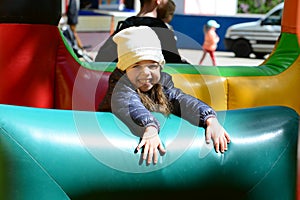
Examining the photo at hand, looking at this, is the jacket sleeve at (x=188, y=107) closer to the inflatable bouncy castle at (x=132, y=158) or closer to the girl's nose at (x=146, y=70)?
the inflatable bouncy castle at (x=132, y=158)

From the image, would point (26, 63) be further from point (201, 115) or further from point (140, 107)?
point (201, 115)

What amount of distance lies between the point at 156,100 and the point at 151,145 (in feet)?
1.32

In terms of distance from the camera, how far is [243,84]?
13.9 feet

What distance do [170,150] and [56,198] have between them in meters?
0.50

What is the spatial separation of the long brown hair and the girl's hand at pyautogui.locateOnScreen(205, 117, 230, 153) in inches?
9.4

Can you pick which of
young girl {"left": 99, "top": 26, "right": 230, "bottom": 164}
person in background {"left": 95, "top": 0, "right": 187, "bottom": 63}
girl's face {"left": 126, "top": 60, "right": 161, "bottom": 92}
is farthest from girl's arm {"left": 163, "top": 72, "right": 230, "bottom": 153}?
person in background {"left": 95, "top": 0, "right": 187, "bottom": 63}

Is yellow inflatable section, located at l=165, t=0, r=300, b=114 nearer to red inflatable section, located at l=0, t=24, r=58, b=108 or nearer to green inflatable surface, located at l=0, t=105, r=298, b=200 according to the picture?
red inflatable section, located at l=0, t=24, r=58, b=108

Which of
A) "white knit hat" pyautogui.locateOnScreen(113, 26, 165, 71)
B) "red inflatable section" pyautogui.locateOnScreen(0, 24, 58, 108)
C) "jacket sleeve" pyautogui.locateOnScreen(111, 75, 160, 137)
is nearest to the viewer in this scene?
"jacket sleeve" pyautogui.locateOnScreen(111, 75, 160, 137)

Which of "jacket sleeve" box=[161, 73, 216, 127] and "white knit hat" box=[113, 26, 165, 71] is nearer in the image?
"jacket sleeve" box=[161, 73, 216, 127]

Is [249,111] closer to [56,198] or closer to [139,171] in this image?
[139,171]

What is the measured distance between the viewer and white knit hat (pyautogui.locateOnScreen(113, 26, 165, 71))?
2.94 m

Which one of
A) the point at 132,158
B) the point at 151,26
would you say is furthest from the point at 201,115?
the point at 151,26

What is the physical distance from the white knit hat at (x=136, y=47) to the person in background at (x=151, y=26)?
3.14 ft

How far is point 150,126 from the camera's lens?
106 inches
